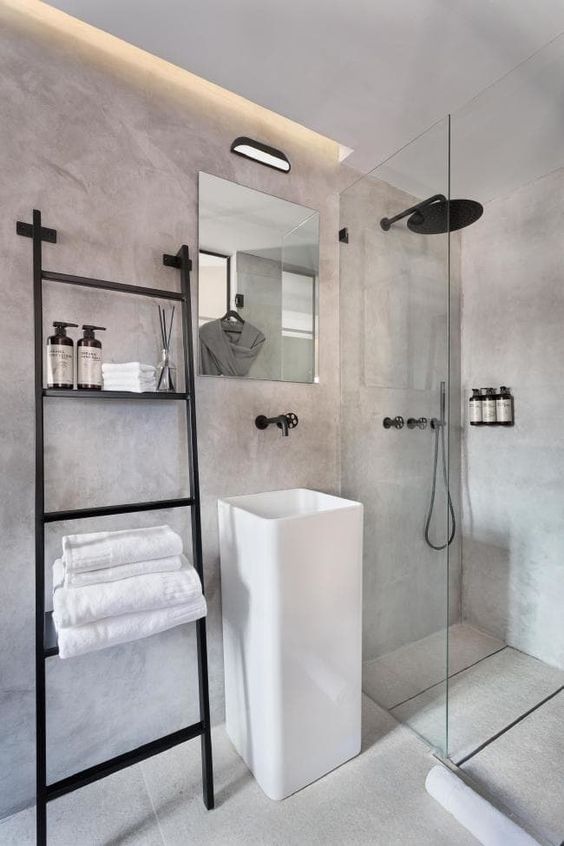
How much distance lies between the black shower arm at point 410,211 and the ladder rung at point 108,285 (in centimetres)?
106

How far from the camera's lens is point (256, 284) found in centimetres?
178

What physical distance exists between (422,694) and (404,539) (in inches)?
25.2

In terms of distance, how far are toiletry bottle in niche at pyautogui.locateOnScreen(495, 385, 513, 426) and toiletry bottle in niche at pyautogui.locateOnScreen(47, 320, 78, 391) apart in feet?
6.48

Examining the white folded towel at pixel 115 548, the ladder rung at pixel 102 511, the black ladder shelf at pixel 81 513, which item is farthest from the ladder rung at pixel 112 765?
the ladder rung at pixel 102 511

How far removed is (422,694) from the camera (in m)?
1.75

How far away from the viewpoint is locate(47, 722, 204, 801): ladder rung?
114 centimetres

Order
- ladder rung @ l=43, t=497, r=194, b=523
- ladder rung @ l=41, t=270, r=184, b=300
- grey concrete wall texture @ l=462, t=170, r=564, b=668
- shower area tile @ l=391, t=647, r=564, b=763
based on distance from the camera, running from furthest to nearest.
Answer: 1. grey concrete wall texture @ l=462, t=170, r=564, b=668
2. shower area tile @ l=391, t=647, r=564, b=763
3. ladder rung @ l=41, t=270, r=184, b=300
4. ladder rung @ l=43, t=497, r=194, b=523

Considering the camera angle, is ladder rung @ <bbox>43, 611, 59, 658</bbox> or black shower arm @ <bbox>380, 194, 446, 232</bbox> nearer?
ladder rung @ <bbox>43, 611, 59, 658</bbox>

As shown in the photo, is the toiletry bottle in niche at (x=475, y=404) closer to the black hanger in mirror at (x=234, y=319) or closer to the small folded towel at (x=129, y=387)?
the black hanger in mirror at (x=234, y=319)

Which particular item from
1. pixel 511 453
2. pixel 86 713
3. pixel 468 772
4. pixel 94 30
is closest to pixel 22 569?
pixel 86 713

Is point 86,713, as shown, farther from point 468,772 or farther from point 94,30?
point 94,30

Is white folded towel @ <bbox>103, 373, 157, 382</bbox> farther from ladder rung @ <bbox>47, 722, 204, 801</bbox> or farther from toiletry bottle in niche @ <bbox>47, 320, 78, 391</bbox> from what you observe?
ladder rung @ <bbox>47, 722, 204, 801</bbox>

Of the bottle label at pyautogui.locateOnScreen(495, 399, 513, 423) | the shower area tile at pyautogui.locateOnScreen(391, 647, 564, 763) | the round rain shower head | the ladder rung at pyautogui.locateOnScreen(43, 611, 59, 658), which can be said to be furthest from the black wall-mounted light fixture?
the shower area tile at pyautogui.locateOnScreen(391, 647, 564, 763)

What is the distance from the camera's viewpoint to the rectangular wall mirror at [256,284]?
1.65 m
